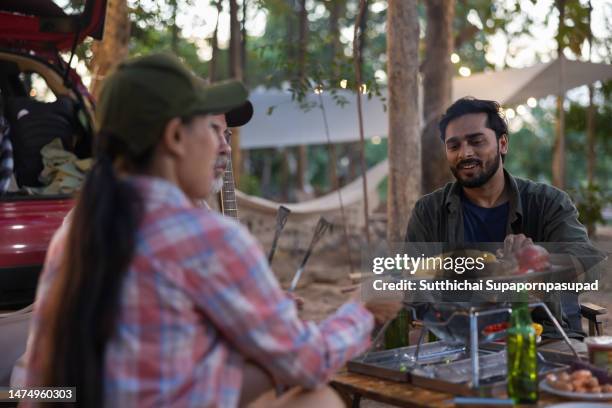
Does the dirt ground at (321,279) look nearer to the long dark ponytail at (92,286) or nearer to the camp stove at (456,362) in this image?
the camp stove at (456,362)

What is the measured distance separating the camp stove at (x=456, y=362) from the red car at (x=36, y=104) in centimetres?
190

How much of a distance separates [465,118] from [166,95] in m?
1.78

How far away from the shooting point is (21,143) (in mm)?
3859

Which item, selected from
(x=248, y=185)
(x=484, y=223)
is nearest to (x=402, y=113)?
(x=484, y=223)

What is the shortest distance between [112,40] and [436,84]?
2.95 metres

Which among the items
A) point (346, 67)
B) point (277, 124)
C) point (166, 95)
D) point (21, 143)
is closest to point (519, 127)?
point (277, 124)

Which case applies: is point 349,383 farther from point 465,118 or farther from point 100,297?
point 465,118

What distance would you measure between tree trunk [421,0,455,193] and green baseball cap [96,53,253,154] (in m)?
5.57

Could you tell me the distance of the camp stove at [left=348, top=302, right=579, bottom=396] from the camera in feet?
5.90

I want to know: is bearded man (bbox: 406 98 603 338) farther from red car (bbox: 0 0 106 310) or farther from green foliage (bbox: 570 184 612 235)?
green foliage (bbox: 570 184 612 235)

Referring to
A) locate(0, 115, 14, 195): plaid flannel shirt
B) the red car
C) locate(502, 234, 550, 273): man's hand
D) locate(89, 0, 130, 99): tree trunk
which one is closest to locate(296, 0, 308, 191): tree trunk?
locate(89, 0, 130, 99): tree trunk

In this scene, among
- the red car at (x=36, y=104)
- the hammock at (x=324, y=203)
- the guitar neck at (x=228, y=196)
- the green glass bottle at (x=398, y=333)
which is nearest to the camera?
the green glass bottle at (x=398, y=333)

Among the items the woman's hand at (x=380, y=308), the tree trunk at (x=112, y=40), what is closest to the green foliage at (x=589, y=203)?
the tree trunk at (x=112, y=40)

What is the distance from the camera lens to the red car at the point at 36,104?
132 inches
